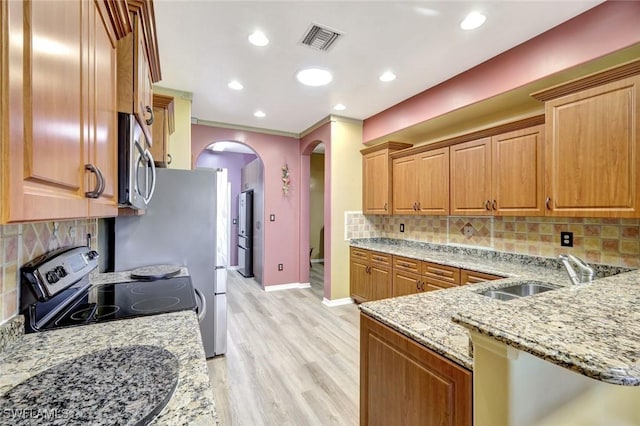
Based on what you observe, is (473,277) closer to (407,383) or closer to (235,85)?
(407,383)

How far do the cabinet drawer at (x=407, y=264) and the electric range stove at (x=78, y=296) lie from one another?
2.30m

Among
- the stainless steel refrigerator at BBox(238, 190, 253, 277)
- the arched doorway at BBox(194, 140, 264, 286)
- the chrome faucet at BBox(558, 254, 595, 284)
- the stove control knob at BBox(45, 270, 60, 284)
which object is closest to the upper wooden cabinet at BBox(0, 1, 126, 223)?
the stove control knob at BBox(45, 270, 60, 284)

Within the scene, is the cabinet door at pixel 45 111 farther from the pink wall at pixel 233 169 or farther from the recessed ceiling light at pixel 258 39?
the pink wall at pixel 233 169

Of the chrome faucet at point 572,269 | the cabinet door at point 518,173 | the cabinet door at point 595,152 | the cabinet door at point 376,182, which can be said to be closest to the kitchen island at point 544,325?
the chrome faucet at point 572,269

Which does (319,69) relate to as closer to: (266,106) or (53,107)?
(266,106)

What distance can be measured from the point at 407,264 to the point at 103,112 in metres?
2.99

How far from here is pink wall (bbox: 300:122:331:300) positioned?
410 centimetres

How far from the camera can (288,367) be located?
8.03ft

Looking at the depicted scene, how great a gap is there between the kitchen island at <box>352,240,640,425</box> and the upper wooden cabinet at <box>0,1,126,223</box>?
3.48ft

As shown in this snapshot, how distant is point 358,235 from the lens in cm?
427

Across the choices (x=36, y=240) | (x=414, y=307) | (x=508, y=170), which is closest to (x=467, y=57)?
(x=508, y=170)

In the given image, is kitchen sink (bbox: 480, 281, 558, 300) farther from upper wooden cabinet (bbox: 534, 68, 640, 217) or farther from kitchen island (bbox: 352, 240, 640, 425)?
upper wooden cabinet (bbox: 534, 68, 640, 217)

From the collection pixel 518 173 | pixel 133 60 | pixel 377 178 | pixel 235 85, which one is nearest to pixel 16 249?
pixel 133 60

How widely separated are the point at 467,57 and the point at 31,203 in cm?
295
